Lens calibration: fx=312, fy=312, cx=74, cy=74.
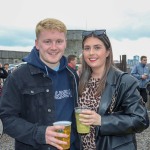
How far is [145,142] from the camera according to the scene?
A: 6992mm

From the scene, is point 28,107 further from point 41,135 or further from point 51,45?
point 51,45

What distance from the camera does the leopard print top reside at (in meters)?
2.61

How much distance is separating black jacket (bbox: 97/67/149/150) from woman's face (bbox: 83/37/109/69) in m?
0.24

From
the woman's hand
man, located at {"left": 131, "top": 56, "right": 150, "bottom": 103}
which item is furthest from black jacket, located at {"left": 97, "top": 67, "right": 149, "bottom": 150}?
man, located at {"left": 131, "top": 56, "right": 150, "bottom": 103}

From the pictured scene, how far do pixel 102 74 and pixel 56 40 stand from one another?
0.55m

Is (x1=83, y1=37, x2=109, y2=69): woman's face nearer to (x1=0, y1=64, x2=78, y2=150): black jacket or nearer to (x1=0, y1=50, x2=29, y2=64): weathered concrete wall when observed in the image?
(x1=0, y1=64, x2=78, y2=150): black jacket

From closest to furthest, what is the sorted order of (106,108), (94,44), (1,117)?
(1,117), (106,108), (94,44)

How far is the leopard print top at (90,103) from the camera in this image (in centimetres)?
261

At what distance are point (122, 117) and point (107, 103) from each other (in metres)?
0.16

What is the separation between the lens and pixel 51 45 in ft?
7.99

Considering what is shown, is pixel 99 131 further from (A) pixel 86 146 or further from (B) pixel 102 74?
(B) pixel 102 74

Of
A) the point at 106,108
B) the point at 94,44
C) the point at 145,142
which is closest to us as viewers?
the point at 106,108

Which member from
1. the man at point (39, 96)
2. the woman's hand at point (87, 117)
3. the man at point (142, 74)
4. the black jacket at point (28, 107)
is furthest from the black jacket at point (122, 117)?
the man at point (142, 74)

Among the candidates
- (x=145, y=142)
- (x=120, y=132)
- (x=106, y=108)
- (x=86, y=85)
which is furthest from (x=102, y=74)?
(x=145, y=142)
